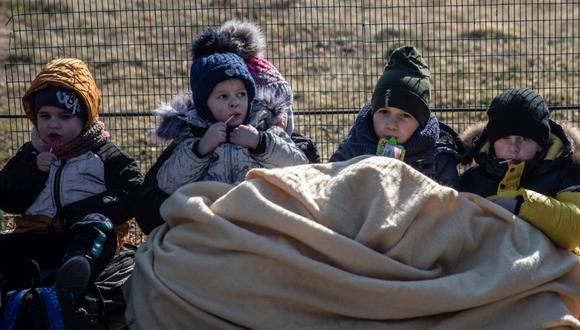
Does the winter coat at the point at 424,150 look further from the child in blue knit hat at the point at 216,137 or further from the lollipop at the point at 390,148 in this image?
the child in blue knit hat at the point at 216,137

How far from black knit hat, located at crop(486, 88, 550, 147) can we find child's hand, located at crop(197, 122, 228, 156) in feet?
3.62

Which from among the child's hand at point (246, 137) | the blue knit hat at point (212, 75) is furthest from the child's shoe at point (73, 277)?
the blue knit hat at point (212, 75)

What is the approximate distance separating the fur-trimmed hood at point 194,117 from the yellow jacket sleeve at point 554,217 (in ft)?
3.84

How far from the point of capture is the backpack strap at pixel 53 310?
3.38 m

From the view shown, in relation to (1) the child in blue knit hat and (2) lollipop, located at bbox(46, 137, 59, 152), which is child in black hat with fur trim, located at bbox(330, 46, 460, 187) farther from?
(2) lollipop, located at bbox(46, 137, 59, 152)

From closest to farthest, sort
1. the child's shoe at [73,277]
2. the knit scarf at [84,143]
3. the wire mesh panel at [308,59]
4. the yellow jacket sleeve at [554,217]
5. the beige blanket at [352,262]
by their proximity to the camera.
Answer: the beige blanket at [352,262] < the child's shoe at [73,277] < the yellow jacket sleeve at [554,217] < the knit scarf at [84,143] < the wire mesh panel at [308,59]

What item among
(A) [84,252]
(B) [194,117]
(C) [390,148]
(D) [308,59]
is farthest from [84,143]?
(D) [308,59]

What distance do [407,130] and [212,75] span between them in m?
0.86

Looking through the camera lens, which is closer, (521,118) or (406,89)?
(521,118)

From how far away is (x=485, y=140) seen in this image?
13.6 feet

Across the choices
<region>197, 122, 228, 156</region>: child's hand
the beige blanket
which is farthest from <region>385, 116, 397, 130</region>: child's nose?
<region>197, 122, 228, 156</region>: child's hand

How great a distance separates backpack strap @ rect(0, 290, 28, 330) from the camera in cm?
336

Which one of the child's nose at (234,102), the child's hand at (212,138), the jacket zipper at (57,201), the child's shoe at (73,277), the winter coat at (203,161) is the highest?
the child's nose at (234,102)

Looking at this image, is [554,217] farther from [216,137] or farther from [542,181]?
[216,137]
